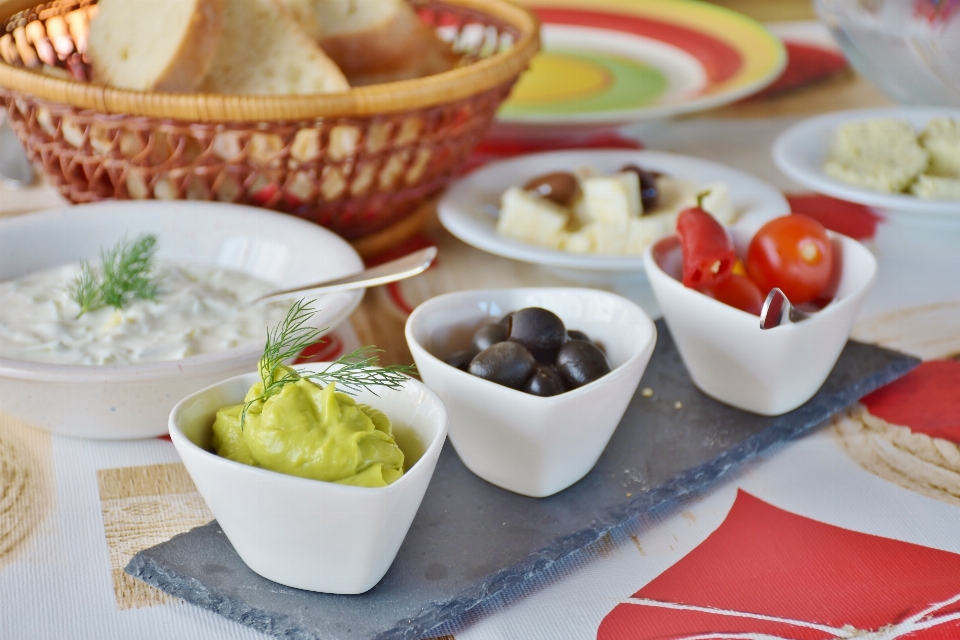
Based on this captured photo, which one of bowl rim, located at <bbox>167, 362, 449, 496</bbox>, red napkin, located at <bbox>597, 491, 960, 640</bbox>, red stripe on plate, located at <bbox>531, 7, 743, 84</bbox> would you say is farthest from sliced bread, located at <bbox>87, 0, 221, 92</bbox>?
red stripe on plate, located at <bbox>531, 7, 743, 84</bbox>

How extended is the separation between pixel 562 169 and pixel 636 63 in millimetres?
763

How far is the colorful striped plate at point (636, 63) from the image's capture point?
2000 millimetres

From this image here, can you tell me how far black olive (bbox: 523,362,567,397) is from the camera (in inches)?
38.6

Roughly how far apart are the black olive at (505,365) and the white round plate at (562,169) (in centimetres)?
45

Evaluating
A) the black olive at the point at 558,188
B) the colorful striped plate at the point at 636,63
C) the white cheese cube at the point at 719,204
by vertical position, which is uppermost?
the white cheese cube at the point at 719,204

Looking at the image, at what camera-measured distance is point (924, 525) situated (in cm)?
103

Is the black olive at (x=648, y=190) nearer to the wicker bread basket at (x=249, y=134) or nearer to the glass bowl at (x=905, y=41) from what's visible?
the wicker bread basket at (x=249, y=134)

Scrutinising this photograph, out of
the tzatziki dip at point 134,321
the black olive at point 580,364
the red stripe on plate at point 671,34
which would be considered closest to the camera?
the black olive at point 580,364

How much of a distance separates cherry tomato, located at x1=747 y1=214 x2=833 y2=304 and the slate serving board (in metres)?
0.13

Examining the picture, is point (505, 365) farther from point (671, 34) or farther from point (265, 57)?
point (671, 34)

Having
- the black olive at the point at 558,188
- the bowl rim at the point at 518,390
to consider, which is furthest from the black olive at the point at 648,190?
the bowl rim at the point at 518,390

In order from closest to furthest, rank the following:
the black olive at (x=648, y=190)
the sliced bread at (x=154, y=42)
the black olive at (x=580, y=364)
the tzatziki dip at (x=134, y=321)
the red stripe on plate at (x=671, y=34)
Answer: the black olive at (x=580, y=364)
the tzatziki dip at (x=134, y=321)
the sliced bread at (x=154, y=42)
the black olive at (x=648, y=190)
the red stripe on plate at (x=671, y=34)

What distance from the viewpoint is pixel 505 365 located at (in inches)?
39.0

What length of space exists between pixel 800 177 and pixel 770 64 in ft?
2.06
